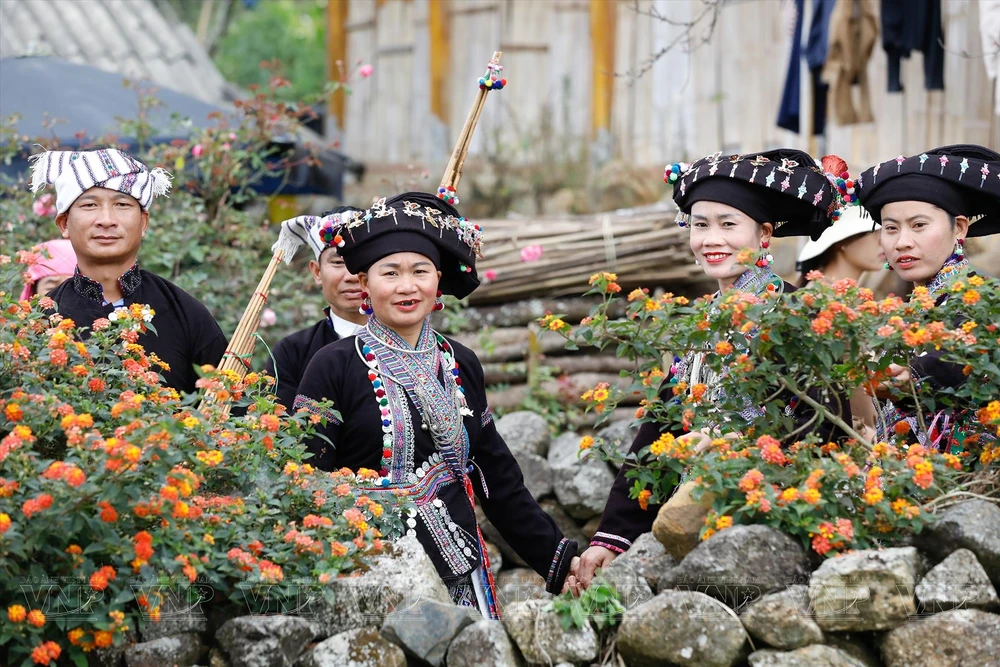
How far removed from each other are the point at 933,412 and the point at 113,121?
5167 mm

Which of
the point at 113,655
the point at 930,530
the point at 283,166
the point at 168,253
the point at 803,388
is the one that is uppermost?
the point at 283,166

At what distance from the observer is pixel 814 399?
343 cm

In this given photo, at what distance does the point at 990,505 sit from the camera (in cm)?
290

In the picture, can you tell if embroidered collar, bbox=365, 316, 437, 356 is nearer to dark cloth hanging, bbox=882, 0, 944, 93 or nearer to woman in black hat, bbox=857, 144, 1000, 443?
woman in black hat, bbox=857, 144, 1000, 443

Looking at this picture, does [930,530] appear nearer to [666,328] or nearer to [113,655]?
[666,328]

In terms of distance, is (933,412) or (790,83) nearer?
(933,412)

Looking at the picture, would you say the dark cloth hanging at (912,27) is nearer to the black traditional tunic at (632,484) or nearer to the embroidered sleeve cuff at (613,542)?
the black traditional tunic at (632,484)

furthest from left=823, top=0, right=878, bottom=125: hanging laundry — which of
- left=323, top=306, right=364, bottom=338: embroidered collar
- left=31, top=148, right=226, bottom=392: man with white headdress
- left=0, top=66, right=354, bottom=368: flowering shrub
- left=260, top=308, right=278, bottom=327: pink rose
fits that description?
left=31, top=148, right=226, bottom=392: man with white headdress

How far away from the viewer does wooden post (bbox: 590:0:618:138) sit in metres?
9.23

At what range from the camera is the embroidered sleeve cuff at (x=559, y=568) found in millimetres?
3809

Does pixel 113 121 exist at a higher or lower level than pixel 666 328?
higher

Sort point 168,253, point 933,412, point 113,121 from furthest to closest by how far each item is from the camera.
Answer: point 113,121 < point 168,253 < point 933,412

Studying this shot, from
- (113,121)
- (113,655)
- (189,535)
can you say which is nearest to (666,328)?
(189,535)

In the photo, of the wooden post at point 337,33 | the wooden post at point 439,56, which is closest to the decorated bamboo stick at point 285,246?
the wooden post at point 439,56
